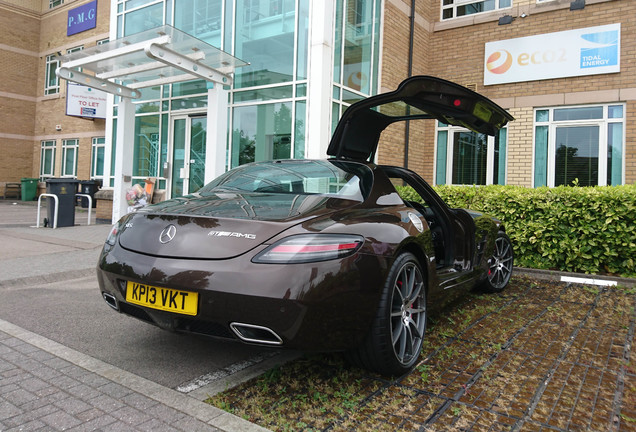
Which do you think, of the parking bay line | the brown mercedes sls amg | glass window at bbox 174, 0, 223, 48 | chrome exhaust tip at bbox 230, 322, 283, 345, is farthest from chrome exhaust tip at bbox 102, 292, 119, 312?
glass window at bbox 174, 0, 223, 48

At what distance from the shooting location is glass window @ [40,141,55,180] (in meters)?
22.5

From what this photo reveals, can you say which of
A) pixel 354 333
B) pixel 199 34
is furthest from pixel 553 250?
pixel 199 34

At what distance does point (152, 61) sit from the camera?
29.7ft

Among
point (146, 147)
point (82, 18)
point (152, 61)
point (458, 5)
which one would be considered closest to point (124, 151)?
point (146, 147)

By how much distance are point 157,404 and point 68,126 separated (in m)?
22.5

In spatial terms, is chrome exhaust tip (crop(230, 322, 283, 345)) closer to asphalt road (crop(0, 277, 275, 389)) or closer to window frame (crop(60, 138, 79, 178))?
asphalt road (crop(0, 277, 275, 389))

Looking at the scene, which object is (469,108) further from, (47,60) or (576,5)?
(47,60)

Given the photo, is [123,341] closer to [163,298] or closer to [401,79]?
[163,298]

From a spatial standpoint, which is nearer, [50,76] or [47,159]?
[47,159]

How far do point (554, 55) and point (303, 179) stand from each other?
1000cm

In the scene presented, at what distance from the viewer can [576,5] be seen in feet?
34.9

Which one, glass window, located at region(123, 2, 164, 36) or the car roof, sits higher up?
glass window, located at region(123, 2, 164, 36)

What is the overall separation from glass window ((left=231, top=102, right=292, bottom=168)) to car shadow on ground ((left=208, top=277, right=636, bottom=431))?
20.8 feet

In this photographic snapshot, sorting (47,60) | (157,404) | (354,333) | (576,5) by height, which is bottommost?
(157,404)
